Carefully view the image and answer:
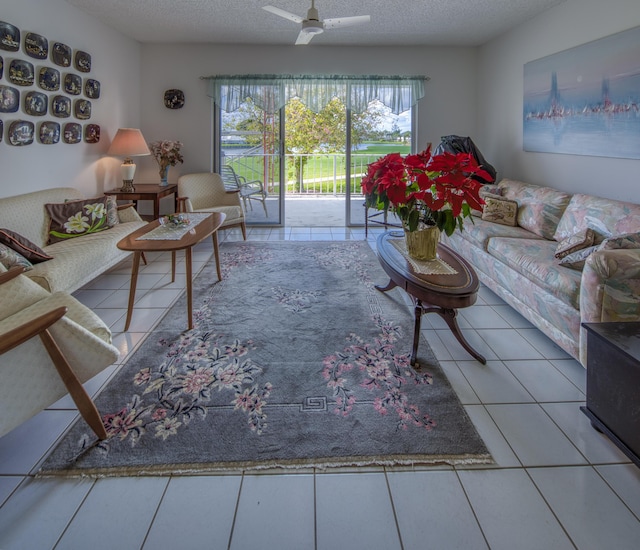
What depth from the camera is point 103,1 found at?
12.6 ft

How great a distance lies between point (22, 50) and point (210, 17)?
5.92 ft

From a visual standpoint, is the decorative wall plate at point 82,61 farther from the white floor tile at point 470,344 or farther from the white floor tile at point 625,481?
the white floor tile at point 625,481

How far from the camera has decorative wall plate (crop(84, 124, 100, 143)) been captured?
14.1ft

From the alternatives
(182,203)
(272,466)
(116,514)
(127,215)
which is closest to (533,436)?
(272,466)

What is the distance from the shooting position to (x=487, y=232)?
11.7ft

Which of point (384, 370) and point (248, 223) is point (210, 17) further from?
point (384, 370)

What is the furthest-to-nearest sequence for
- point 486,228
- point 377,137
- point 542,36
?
1. point 377,137
2. point 542,36
3. point 486,228

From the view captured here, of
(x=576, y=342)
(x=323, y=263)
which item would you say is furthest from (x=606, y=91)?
(x=323, y=263)

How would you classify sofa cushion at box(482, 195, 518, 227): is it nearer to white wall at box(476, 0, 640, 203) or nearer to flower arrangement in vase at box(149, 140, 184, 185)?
white wall at box(476, 0, 640, 203)

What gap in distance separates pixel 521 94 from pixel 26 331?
16.3 ft

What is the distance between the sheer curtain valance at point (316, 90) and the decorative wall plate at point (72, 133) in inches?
74.5

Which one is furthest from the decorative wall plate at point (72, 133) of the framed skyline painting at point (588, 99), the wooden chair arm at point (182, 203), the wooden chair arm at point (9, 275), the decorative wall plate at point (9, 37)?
the framed skyline painting at point (588, 99)

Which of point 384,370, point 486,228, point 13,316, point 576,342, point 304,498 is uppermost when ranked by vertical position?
point 486,228

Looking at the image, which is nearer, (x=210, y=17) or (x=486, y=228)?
(x=486, y=228)
